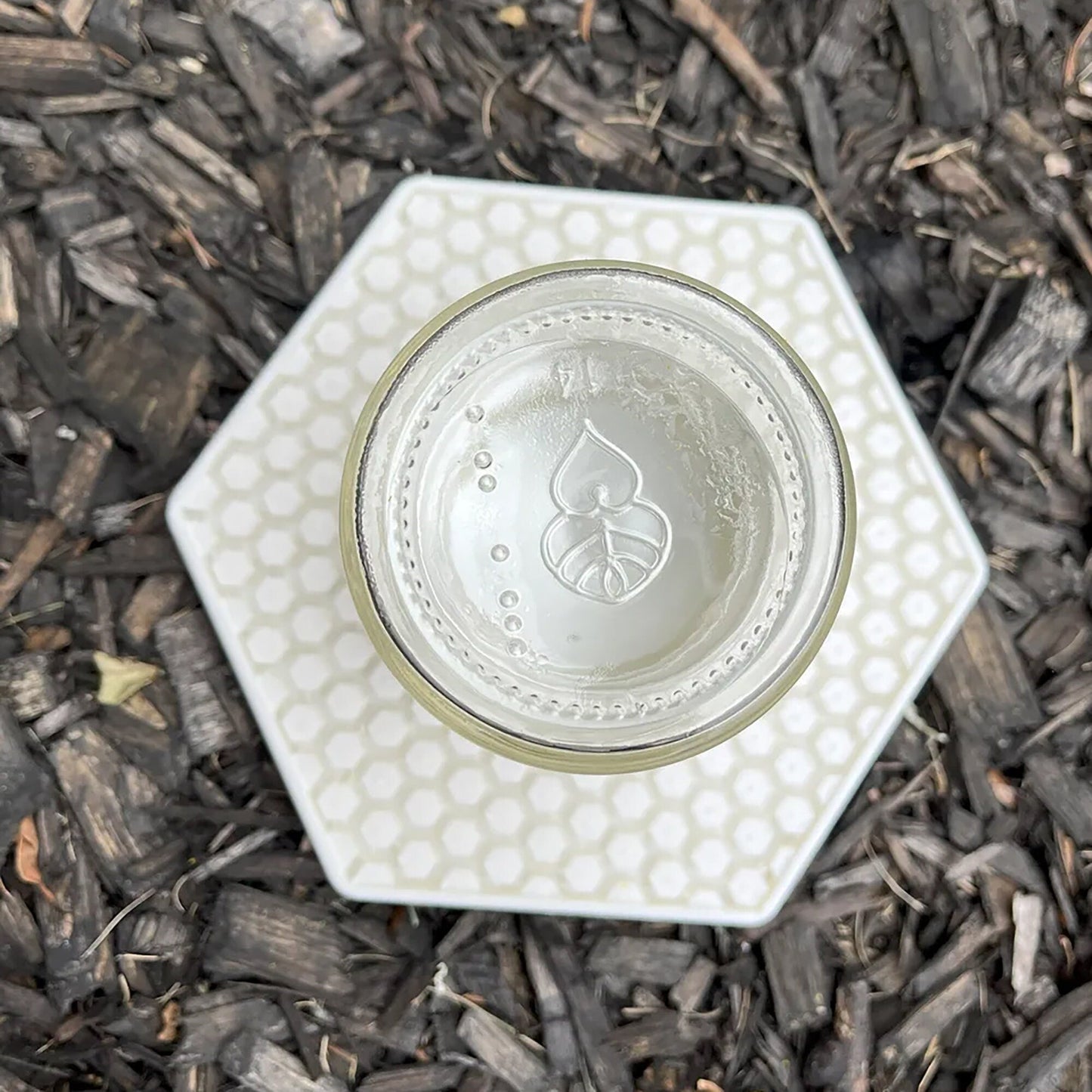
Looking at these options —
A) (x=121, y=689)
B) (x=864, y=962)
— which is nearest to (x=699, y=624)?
(x=864, y=962)

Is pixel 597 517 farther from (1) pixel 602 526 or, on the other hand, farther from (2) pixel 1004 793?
(2) pixel 1004 793

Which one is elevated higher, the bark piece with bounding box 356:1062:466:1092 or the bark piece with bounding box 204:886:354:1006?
the bark piece with bounding box 204:886:354:1006

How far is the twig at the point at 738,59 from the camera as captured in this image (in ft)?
3.37

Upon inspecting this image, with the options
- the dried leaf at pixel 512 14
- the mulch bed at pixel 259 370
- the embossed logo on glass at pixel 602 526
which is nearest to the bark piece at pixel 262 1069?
the mulch bed at pixel 259 370

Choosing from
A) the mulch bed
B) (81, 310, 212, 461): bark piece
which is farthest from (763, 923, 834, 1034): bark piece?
(81, 310, 212, 461): bark piece

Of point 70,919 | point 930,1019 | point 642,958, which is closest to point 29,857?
point 70,919

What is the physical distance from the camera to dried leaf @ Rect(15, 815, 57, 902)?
983mm

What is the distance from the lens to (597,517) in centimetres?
93

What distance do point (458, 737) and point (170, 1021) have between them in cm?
39

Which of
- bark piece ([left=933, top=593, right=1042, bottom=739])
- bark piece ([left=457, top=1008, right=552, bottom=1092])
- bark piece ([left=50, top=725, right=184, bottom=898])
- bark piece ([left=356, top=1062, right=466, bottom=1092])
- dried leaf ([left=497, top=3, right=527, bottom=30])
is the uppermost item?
dried leaf ([left=497, top=3, right=527, bottom=30])

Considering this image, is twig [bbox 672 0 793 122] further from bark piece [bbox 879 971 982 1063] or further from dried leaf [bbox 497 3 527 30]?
bark piece [bbox 879 971 982 1063]

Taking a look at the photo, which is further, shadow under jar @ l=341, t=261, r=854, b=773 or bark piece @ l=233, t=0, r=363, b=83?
bark piece @ l=233, t=0, r=363, b=83

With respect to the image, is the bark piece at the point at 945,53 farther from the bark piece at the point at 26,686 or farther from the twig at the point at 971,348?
the bark piece at the point at 26,686

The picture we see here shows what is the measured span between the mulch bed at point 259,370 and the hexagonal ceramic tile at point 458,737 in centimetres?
9
